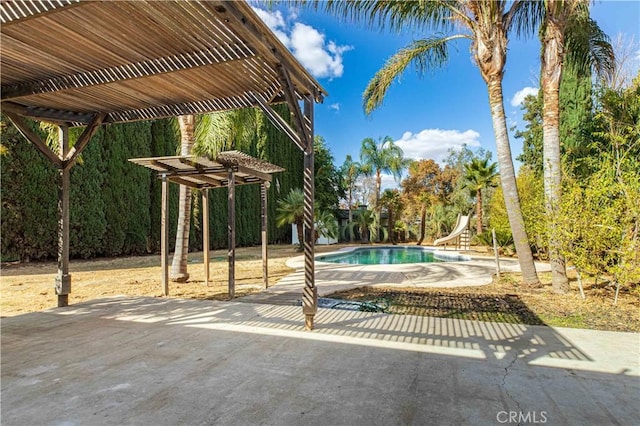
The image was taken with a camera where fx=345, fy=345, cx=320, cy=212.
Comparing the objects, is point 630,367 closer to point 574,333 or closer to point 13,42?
point 574,333

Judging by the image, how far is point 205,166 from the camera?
639 cm

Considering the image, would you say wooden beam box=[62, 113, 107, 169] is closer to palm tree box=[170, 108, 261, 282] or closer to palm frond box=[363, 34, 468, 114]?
palm tree box=[170, 108, 261, 282]

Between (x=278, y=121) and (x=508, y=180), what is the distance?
476cm

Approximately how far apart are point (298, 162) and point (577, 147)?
1771 cm

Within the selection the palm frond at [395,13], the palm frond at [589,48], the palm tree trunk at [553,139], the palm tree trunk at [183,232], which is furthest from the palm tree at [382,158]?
the palm tree trunk at [553,139]

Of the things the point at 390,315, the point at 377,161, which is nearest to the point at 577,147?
the point at 390,315

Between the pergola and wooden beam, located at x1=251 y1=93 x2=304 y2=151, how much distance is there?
2 cm

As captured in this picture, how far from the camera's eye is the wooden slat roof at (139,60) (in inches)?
124

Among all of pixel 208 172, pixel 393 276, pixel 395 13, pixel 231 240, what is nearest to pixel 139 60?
pixel 208 172

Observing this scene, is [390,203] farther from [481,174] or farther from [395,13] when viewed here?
[395,13]

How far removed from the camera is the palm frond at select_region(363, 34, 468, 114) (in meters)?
7.61

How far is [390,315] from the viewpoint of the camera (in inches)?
190

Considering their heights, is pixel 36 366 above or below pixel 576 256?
below

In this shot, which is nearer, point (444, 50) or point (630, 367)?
point (630, 367)
